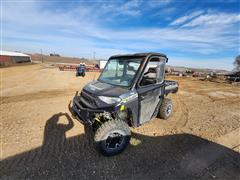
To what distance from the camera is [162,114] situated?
5.04 m

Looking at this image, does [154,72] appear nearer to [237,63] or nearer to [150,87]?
[150,87]

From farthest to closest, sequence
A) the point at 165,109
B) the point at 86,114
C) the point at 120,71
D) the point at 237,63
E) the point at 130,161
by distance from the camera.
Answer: the point at 237,63
the point at 165,109
the point at 120,71
the point at 86,114
the point at 130,161

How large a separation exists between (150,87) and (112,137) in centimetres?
163

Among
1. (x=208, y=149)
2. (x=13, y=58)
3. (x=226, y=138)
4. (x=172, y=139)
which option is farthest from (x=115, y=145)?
(x=13, y=58)

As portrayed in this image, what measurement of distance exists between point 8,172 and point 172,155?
10.7 feet

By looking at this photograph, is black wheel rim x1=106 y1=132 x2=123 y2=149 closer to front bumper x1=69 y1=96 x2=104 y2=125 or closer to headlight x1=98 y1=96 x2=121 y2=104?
front bumper x1=69 y1=96 x2=104 y2=125

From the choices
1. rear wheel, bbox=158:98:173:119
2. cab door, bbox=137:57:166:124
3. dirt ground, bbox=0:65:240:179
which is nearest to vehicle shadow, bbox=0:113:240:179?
dirt ground, bbox=0:65:240:179

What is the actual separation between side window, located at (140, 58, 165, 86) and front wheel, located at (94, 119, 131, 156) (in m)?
1.33

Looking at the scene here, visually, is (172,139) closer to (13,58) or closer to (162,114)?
(162,114)

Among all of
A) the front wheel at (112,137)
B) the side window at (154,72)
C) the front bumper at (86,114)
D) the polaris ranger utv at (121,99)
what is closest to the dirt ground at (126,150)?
the front wheel at (112,137)

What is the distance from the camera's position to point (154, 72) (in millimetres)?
4223

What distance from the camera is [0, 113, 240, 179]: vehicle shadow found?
275 cm

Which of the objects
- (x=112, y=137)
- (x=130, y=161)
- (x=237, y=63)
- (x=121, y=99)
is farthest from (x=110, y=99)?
(x=237, y=63)

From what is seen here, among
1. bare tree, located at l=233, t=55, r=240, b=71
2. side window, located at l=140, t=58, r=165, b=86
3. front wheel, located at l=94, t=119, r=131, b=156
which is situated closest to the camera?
front wheel, located at l=94, t=119, r=131, b=156
